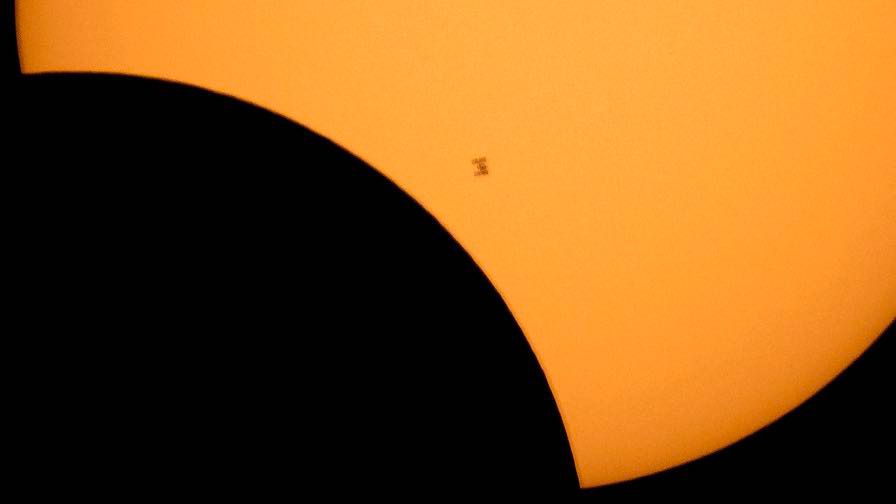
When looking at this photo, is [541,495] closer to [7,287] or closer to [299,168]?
[299,168]

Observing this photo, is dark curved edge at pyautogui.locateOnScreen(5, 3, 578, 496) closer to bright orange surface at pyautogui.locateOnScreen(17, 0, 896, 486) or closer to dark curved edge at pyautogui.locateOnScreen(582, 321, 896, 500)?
dark curved edge at pyautogui.locateOnScreen(582, 321, 896, 500)

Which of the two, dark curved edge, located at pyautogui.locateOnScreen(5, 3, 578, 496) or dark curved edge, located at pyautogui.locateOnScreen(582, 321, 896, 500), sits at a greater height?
dark curved edge, located at pyautogui.locateOnScreen(5, 3, 578, 496)

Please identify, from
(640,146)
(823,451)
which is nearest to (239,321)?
(823,451)

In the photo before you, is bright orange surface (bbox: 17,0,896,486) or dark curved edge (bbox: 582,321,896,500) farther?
bright orange surface (bbox: 17,0,896,486)

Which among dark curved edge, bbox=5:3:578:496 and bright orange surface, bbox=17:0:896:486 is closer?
dark curved edge, bbox=5:3:578:496

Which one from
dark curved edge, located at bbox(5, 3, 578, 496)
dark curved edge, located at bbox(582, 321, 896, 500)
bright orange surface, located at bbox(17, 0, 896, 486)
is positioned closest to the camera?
dark curved edge, located at bbox(5, 3, 578, 496)

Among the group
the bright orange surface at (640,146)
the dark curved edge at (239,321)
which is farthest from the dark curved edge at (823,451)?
the dark curved edge at (239,321)

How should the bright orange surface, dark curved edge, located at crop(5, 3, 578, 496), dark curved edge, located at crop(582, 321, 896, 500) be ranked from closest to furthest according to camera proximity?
dark curved edge, located at crop(5, 3, 578, 496) → dark curved edge, located at crop(582, 321, 896, 500) → the bright orange surface

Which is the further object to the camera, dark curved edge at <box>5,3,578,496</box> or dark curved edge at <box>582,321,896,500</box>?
dark curved edge at <box>582,321,896,500</box>

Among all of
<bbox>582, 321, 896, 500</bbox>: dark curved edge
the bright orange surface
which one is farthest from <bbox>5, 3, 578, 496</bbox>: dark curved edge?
the bright orange surface

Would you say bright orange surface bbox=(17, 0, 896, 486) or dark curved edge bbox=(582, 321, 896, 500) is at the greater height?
bright orange surface bbox=(17, 0, 896, 486)
